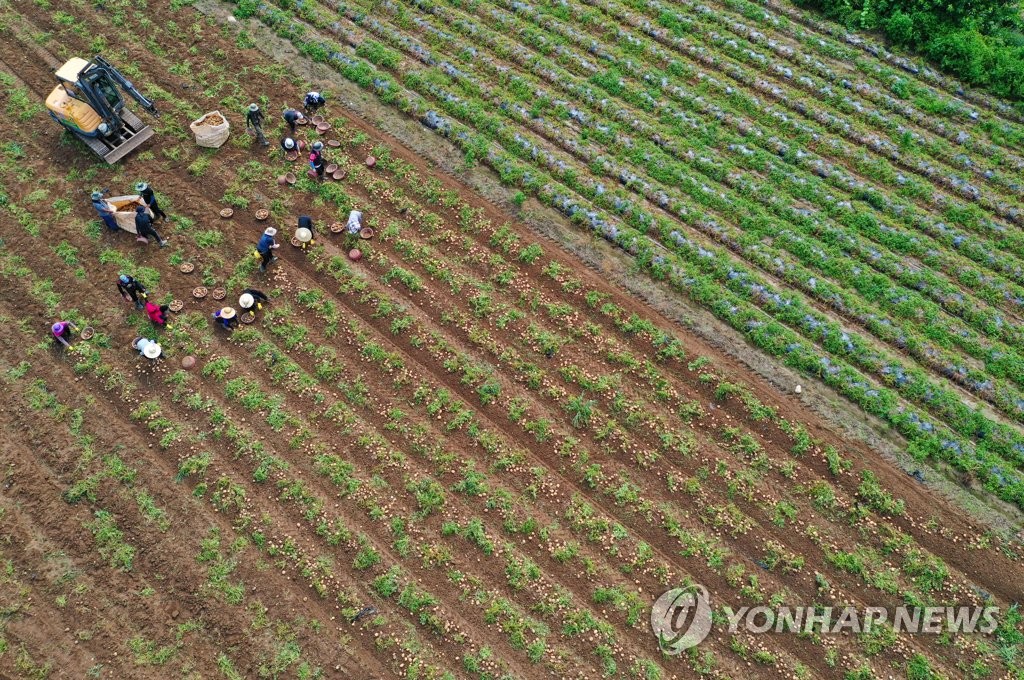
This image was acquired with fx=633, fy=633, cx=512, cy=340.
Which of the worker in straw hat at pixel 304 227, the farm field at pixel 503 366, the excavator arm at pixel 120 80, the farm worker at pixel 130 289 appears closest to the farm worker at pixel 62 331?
the farm field at pixel 503 366

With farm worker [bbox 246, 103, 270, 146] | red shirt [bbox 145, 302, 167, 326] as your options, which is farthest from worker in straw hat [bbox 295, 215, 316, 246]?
red shirt [bbox 145, 302, 167, 326]

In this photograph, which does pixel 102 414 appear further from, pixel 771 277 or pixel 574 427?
pixel 771 277

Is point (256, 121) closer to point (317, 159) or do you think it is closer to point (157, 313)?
point (317, 159)

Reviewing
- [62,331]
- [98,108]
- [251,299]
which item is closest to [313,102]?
[98,108]

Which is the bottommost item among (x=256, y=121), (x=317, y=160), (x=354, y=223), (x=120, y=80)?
(x=354, y=223)

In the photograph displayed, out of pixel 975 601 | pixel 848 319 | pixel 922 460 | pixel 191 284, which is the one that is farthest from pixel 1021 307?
pixel 191 284

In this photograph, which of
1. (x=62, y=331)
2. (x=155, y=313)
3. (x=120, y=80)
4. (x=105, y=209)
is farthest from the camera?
(x=120, y=80)

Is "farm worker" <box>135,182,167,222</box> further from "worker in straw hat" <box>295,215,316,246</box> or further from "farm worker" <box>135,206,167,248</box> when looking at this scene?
"worker in straw hat" <box>295,215,316,246</box>
